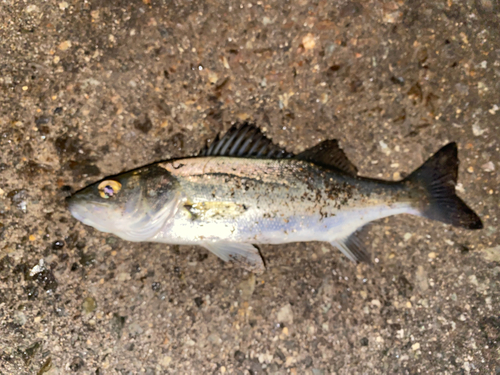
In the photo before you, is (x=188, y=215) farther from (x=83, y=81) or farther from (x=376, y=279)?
(x=376, y=279)

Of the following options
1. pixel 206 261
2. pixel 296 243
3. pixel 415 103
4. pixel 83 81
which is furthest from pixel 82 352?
pixel 415 103

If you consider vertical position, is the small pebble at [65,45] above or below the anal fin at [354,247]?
above

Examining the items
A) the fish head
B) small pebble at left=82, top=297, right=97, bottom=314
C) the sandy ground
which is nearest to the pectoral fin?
the sandy ground

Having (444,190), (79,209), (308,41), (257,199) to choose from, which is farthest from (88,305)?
(444,190)

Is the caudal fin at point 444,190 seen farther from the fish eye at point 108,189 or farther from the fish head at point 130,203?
the fish eye at point 108,189

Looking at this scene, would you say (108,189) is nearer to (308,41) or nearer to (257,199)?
(257,199)

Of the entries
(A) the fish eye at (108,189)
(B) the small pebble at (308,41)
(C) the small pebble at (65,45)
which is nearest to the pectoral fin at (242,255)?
(A) the fish eye at (108,189)
